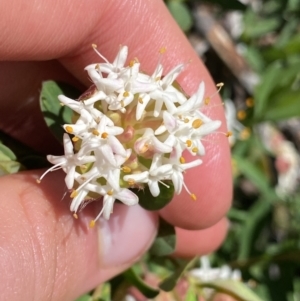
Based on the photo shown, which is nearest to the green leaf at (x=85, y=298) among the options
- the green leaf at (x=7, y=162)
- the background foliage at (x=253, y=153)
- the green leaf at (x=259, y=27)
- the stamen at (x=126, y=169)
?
the background foliage at (x=253, y=153)

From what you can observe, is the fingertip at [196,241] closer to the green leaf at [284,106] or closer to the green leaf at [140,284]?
the green leaf at [140,284]

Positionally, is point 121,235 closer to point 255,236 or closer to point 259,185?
point 255,236

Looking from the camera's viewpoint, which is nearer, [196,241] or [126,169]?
[126,169]

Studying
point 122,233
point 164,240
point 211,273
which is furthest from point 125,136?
point 211,273

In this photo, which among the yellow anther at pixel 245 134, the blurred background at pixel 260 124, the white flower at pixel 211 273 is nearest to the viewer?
the white flower at pixel 211 273

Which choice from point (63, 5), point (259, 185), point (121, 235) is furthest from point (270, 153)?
point (63, 5)

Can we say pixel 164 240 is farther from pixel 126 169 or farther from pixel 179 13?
pixel 179 13
